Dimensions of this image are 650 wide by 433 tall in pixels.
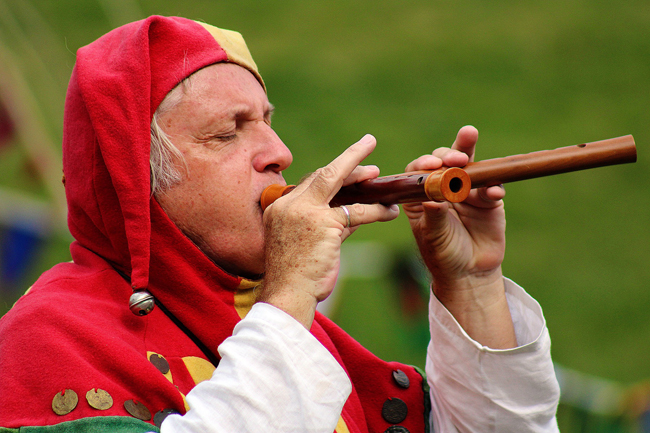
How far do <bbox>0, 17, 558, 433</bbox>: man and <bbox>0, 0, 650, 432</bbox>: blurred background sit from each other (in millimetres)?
1858

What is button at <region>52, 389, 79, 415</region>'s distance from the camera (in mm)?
1586

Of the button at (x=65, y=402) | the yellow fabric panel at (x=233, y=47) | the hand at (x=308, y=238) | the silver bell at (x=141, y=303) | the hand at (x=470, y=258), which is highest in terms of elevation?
the yellow fabric panel at (x=233, y=47)

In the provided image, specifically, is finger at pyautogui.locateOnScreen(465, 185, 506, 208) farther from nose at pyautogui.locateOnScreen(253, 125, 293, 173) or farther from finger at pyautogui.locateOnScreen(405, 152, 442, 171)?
nose at pyautogui.locateOnScreen(253, 125, 293, 173)

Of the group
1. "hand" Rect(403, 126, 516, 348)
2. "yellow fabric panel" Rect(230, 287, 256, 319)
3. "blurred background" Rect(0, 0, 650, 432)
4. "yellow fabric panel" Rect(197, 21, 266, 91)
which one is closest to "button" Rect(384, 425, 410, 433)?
"hand" Rect(403, 126, 516, 348)

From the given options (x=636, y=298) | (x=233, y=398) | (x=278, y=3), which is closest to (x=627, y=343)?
(x=636, y=298)

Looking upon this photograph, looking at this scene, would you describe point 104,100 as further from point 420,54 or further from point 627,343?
point 420,54

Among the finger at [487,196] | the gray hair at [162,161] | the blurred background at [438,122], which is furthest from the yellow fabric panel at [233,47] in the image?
the blurred background at [438,122]

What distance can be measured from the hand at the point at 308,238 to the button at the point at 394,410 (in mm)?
753

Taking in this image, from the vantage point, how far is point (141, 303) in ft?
5.98

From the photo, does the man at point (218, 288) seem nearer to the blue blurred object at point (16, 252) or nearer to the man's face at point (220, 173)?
the man's face at point (220, 173)

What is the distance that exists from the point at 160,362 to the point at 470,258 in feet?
3.53

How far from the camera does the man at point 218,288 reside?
161 cm

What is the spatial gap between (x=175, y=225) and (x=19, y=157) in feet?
17.8

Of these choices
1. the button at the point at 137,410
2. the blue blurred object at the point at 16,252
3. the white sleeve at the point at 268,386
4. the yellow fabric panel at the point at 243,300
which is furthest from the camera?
the blue blurred object at the point at 16,252
